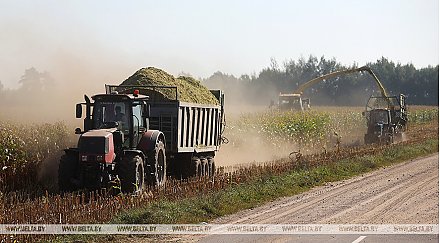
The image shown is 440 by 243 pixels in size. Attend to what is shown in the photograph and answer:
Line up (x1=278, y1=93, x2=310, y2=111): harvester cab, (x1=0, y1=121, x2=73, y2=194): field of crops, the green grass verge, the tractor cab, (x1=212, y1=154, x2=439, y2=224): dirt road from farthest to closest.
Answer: (x1=278, y1=93, x2=310, y2=111): harvester cab < (x1=0, y1=121, x2=73, y2=194): field of crops < the tractor cab < (x1=212, y1=154, x2=439, y2=224): dirt road < the green grass verge

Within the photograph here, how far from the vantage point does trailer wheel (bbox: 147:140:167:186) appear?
18359mm

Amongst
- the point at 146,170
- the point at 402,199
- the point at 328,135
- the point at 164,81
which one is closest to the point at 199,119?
the point at 164,81

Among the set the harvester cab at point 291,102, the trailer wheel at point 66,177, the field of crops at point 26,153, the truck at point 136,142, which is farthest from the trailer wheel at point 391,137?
the trailer wheel at point 66,177

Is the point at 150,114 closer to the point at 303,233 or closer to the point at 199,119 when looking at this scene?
the point at 199,119

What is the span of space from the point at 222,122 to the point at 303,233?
1240 cm

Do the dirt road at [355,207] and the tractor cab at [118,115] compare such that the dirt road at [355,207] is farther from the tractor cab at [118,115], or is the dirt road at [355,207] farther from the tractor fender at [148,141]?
the tractor cab at [118,115]

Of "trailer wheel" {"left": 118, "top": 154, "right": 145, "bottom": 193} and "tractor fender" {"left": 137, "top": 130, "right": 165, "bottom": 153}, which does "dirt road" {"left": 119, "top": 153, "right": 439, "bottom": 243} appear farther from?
"tractor fender" {"left": 137, "top": 130, "right": 165, "bottom": 153}

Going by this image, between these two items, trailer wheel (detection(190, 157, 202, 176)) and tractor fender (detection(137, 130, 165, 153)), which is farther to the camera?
Answer: trailer wheel (detection(190, 157, 202, 176))

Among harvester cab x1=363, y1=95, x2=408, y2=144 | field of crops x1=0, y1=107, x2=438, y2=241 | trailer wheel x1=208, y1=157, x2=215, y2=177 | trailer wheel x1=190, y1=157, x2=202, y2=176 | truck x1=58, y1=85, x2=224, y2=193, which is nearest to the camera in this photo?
field of crops x1=0, y1=107, x2=438, y2=241

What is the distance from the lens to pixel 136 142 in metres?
18.2

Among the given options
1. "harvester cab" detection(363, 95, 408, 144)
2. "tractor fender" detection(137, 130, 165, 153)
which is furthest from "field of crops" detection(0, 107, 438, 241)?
"harvester cab" detection(363, 95, 408, 144)

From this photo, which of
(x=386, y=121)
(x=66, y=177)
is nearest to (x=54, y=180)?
(x=66, y=177)

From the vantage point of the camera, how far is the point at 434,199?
60.4 ft

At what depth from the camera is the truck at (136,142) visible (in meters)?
16.8
